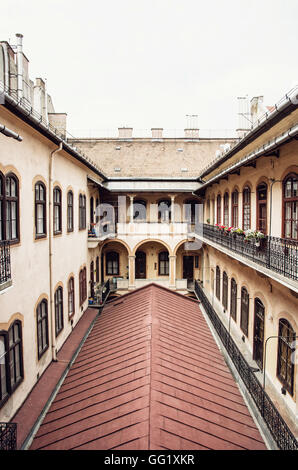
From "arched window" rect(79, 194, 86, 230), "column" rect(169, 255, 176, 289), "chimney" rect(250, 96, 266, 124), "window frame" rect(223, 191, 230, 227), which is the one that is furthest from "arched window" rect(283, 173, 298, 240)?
"column" rect(169, 255, 176, 289)

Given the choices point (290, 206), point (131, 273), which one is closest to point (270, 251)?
point (290, 206)

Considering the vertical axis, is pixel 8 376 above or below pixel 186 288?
above

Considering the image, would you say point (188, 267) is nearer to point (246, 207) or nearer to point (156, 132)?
point (156, 132)

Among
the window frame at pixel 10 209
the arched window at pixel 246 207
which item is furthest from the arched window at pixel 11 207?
the arched window at pixel 246 207

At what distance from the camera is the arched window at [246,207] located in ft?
37.4

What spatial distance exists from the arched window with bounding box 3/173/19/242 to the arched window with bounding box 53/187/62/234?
10.6 ft

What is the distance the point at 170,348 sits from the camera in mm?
8719

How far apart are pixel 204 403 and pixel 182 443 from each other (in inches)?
72.3

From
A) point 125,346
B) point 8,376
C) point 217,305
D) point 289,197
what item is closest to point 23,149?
point 8,376

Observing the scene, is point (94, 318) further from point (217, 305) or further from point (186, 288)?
point (186, 288)

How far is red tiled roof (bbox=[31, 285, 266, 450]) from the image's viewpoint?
212 inches

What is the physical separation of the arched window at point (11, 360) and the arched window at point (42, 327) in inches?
49.1

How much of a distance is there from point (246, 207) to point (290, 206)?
383cm

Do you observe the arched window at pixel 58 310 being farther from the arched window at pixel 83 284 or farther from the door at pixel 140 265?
the door at pixel 140 265
